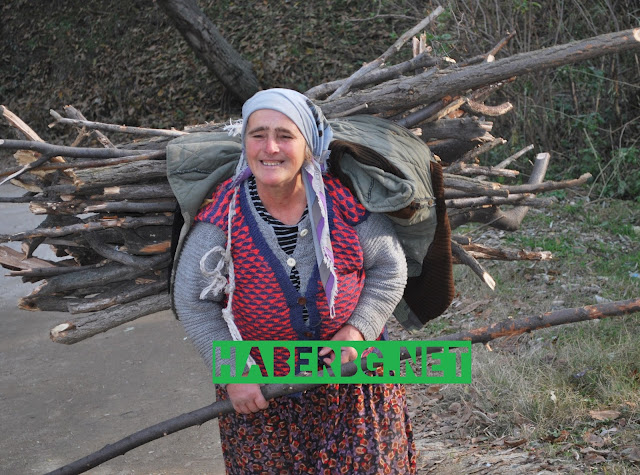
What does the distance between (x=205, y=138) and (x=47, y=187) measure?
77 cm

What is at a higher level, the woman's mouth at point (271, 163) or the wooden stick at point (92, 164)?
the woman's mouth at point (271, 163)

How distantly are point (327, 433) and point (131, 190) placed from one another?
1.23 meters

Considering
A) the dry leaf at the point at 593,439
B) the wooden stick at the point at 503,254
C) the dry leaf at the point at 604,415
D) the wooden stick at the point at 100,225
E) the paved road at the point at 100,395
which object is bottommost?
the paved road at the point at 100,395

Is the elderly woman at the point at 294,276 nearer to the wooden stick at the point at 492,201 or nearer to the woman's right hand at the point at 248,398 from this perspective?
the woman's right hand at the point at 248,398

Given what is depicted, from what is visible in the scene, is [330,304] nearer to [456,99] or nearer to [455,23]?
[456,99]

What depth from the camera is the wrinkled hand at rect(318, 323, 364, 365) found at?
7.79 feet

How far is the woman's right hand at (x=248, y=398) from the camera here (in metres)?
2.33

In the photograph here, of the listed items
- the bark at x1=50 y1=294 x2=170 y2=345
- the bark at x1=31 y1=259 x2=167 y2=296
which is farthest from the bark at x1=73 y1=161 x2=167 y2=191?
the bark at x1=50 y1=294 x2=170 y2=345

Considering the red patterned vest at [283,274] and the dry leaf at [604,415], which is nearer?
the red patterned vest at [283,274]

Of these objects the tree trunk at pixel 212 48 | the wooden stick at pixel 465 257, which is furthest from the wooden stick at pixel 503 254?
the tree trunk at pixel 212 48

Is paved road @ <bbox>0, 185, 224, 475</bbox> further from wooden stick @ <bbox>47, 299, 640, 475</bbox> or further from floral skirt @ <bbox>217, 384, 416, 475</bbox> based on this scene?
wooden stick @ <bbox>47, 299, 640, 475</bbox>

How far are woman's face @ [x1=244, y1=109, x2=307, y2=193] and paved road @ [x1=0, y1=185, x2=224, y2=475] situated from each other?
2.20 m

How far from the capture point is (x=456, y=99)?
330 cm

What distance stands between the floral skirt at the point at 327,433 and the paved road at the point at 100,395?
1.47 m
